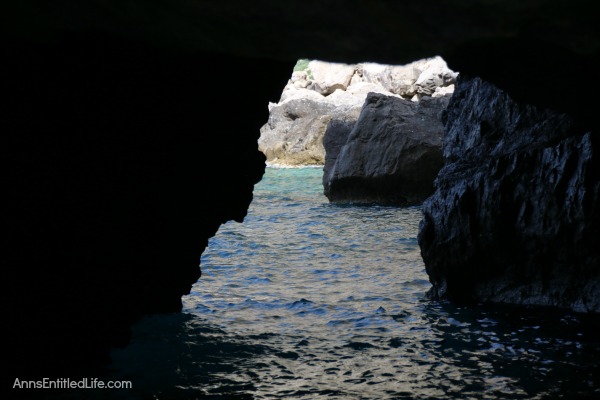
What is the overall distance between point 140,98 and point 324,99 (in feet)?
128

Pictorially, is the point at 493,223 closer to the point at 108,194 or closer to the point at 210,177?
the point at 210,177

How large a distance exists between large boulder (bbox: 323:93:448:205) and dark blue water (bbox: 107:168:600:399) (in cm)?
798

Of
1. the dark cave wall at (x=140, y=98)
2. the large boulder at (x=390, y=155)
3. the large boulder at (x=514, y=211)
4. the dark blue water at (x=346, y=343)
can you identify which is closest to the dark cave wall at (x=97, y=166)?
the dark cave wall at (x=140, y=98)

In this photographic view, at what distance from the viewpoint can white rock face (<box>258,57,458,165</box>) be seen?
131 ft

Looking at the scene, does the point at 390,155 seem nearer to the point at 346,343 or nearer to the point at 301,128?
the point at 346,343

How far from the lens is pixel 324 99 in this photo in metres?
44.8

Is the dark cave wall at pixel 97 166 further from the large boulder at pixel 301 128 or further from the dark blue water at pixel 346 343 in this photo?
the large boulder at pixel 301 128

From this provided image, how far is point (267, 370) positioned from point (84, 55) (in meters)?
3.86

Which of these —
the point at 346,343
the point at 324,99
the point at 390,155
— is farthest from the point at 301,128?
the point at 346,343

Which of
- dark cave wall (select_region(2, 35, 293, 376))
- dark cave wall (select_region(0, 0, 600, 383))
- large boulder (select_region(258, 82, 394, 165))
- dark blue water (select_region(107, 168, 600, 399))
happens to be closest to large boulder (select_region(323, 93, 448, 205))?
dark blue water (select_region(107, 168, 600, 399))

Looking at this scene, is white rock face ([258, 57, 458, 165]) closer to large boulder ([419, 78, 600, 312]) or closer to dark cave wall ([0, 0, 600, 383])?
large boulder ([419, 78, 600, 312])

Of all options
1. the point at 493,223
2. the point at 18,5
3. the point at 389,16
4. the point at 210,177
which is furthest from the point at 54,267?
the point at 493,223

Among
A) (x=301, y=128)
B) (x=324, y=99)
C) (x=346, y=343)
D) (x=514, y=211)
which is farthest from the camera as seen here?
(x=324, y=99)

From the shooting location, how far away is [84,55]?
A: 555 cm
